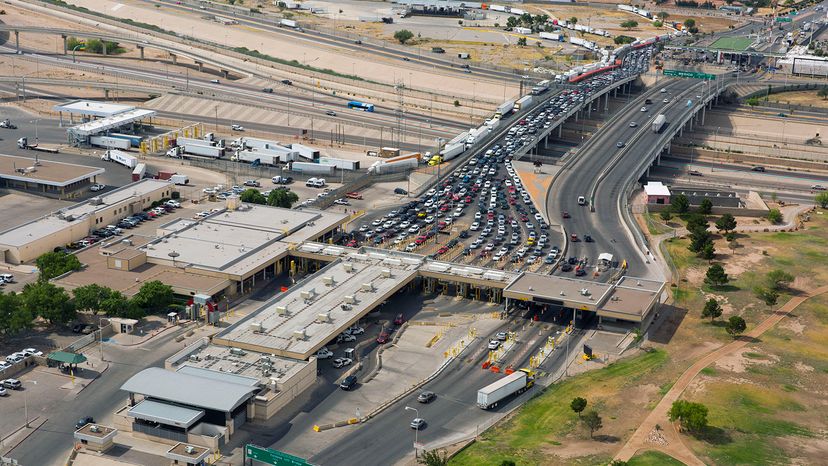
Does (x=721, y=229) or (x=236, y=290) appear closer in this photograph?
(x=236, y=290)

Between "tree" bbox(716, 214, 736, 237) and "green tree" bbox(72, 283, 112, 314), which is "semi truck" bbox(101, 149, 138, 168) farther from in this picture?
"tree" bbox(716, 214, 736, 237)

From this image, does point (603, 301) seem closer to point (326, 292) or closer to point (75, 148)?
point (326, 292)

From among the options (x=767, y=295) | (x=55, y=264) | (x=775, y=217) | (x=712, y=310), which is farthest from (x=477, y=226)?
(x=55, y=264)

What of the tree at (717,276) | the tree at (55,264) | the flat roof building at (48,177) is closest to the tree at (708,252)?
→ the tree at (717,276)


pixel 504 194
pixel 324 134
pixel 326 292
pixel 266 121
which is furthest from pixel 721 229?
pixel 266 121

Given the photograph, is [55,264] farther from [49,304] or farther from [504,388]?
[504,388]
